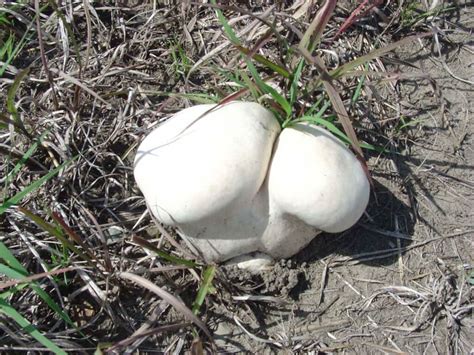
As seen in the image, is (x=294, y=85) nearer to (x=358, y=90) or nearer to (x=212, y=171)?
(x=358, y=90)

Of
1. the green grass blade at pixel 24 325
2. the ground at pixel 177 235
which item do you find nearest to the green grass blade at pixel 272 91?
the ground at pixel 177 235

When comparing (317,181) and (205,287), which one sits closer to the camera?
(317,181)

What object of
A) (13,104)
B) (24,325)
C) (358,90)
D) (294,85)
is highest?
(13,104)

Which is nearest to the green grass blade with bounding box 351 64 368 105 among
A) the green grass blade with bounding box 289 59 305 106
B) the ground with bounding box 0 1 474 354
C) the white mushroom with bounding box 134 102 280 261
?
the ground with bounding box 0 1 474 354

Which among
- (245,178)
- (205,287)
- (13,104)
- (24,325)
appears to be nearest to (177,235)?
(205,287)

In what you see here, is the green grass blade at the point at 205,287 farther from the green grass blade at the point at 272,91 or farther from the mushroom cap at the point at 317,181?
the green grass blade at the point at 272,91

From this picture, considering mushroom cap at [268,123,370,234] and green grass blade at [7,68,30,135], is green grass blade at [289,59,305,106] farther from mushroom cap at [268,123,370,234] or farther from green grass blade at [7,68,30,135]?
green grass blade at [7,68,30,135]
